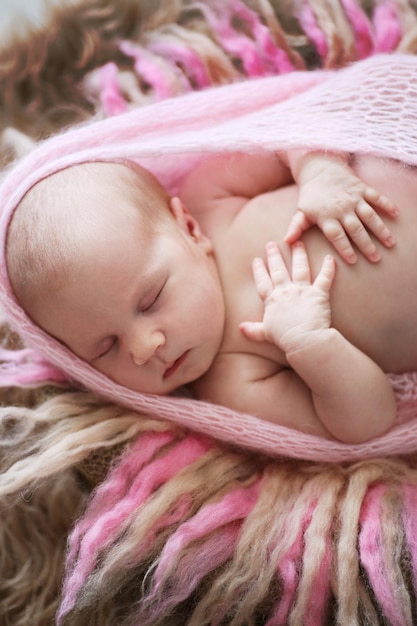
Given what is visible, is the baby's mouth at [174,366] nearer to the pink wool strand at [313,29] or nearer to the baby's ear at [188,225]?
the baby's ear at [188,225]

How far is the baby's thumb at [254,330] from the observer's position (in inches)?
38.9

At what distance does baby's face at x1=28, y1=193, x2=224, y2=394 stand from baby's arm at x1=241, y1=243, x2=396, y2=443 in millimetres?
82

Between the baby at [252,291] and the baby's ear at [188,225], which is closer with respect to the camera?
the baby at [252,291]

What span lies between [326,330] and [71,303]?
13.2 inches

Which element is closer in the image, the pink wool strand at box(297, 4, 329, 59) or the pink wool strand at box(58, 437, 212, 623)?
the pink wool strand at box(58, 437, 212, 623)

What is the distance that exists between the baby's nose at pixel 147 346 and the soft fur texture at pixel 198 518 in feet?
0.37

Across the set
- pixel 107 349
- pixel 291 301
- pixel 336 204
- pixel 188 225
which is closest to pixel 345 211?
pixel 336 204

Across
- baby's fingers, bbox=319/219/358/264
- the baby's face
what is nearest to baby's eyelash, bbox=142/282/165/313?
the baby's face

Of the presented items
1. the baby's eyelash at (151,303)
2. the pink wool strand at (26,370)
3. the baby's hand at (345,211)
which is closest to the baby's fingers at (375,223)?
the baby's hand at (345,211)

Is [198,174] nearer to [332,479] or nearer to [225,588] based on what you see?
[332,479]

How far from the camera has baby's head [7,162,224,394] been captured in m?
0.93

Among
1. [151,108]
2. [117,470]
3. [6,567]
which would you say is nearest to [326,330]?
[117,470]

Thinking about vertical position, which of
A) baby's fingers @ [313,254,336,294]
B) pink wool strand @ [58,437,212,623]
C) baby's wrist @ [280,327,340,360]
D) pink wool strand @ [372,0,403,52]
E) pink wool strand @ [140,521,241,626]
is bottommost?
pink wool strand @ [140,521,241,626]

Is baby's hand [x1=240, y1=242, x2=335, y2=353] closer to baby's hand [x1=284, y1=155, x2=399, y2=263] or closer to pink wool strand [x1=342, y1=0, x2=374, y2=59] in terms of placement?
baby's hand [x1=284, y1=155, x2=399, y2=263]
